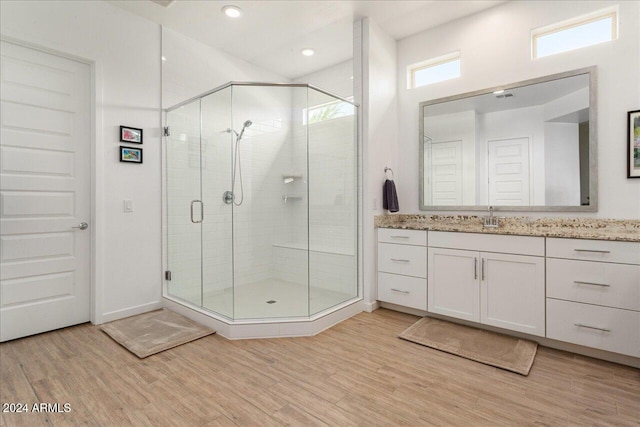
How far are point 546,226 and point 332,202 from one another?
191cm

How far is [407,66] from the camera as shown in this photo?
141 inches

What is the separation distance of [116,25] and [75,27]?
347 millimetres

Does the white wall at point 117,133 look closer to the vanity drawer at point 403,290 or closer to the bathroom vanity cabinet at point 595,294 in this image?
the vanity drawer at point 403,290

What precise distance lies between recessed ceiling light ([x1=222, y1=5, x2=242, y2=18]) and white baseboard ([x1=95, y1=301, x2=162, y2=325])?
9.66ft

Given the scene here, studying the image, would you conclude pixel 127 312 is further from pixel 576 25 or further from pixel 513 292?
pixel 576 25

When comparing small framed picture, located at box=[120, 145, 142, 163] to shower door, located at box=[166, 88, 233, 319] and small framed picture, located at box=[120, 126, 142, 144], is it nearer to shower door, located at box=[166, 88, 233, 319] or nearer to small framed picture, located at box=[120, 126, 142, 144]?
small framed picture, located at box=[120, 126, 142, 144]

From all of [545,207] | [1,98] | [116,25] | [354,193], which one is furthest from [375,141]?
[1,98]

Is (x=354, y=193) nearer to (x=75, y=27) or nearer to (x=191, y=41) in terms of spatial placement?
(x=191, y=41)

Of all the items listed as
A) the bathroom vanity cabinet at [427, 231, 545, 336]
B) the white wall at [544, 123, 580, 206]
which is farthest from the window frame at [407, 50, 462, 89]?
the bathroom vanity cabinet at [427, 231, 545, 336]

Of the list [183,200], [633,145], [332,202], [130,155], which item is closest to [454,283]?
[332,202]

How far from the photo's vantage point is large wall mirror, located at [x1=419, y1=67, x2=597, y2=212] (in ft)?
8.57

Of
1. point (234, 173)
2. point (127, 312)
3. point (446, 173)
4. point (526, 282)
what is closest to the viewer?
point (526, 282)

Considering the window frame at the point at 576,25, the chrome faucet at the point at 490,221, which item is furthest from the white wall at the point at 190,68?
the chrome faucet at the point at 490,221

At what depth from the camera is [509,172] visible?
9.59 feet
